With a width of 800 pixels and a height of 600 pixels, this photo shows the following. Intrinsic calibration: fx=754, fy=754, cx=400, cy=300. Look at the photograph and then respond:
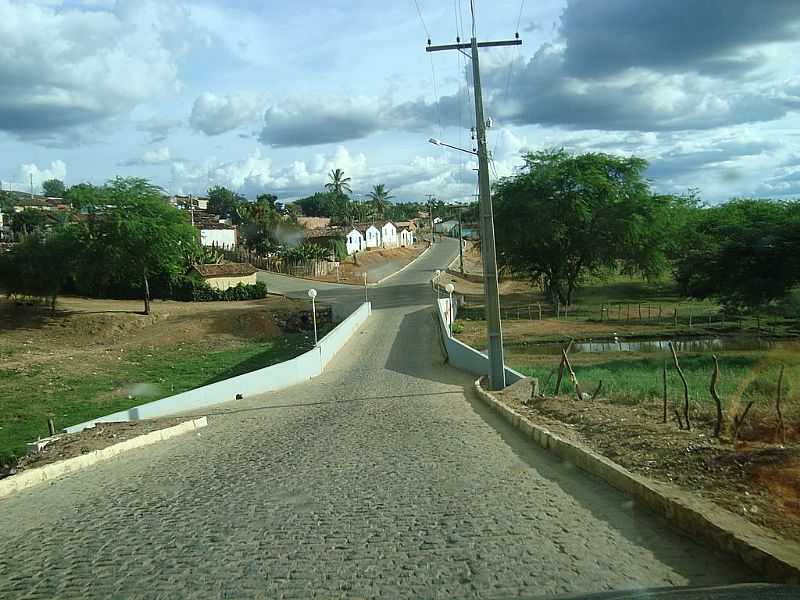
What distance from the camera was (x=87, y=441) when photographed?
14195 millimetres

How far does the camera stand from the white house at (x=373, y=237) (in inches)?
4596

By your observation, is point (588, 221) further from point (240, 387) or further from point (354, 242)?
point (354, 242)

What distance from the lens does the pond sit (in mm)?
36562

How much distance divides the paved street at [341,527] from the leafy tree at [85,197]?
133ft

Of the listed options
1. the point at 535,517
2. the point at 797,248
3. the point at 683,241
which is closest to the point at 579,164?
the point at 683,241

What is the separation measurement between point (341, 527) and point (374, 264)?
92.1 m

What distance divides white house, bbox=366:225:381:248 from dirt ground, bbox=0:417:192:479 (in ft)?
327

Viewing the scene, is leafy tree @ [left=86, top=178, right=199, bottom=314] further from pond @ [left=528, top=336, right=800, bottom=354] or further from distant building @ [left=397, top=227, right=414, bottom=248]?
distant building @ [left=397, top=227, right=414, bottom=248]

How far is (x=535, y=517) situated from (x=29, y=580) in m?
4.54

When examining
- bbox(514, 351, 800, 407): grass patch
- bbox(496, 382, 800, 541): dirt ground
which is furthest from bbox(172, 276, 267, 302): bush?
bbox(496, 382, 800, 541): dirt ground

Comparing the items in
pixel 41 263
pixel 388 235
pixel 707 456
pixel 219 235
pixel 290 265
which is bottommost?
pixel 707 456

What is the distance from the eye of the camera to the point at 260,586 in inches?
225

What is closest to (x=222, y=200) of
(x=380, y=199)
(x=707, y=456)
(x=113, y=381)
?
(x=380, y=199)

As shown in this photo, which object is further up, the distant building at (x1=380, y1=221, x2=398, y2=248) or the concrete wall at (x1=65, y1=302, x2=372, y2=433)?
the distant building at (x1=380, y1=221, x2=398, y2=248)
